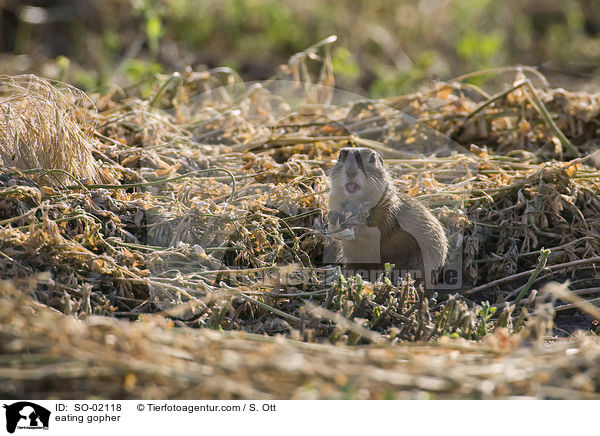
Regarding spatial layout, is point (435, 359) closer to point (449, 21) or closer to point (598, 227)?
point (598, 227)

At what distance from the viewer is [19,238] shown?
313 centimetres

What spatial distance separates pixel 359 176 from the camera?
3.79 meters

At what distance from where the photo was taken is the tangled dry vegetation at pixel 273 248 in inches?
93.8

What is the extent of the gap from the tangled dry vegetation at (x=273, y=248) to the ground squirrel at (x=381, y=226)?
0.18 m

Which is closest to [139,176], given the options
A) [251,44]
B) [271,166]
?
[271,166]

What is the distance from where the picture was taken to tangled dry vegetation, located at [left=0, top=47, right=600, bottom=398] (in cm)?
238

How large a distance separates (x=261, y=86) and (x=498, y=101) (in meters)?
1.69

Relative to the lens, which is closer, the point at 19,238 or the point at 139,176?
the point at 19,238

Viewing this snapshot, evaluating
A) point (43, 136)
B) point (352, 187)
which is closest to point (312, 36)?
point (352, 187)

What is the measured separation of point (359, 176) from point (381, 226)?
319 millimetres
